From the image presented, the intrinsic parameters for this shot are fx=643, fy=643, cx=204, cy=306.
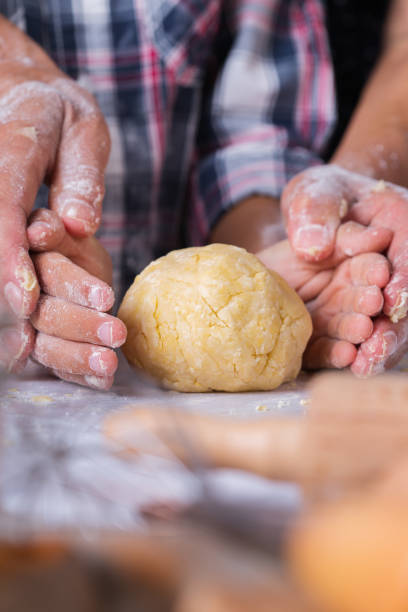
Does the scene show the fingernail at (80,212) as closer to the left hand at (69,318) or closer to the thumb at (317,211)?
the left hand at (69,318)

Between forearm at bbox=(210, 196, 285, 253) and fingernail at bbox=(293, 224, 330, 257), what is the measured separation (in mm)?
491

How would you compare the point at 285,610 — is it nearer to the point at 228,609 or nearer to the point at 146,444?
the point at 228,609

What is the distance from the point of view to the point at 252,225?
181cm

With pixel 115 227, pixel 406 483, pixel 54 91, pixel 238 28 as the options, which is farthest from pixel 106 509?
pixel 238 28

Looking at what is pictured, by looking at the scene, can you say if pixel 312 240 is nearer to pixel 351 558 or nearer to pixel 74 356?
pixel 74 356

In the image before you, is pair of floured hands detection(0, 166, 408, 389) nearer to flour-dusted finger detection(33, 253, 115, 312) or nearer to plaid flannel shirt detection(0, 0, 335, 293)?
flour-dusted finger detection(33, 253, 115, 312)

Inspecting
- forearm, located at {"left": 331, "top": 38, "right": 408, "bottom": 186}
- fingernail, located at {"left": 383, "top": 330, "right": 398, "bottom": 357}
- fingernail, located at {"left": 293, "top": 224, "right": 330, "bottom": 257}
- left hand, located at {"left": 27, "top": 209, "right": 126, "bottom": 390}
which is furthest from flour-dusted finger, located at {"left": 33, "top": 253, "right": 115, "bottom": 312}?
forearm, located at {"left": 331, "top": 38, "right": 408, "bottom": 186}

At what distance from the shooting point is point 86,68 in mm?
1802

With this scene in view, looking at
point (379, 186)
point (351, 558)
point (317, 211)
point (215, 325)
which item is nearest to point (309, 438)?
point (351, 558)

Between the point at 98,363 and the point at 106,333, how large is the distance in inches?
2.0

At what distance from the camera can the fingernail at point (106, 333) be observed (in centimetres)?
104

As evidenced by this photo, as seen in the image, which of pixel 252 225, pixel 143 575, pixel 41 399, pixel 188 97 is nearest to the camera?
pixel 143 575

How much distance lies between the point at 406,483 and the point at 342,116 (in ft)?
6.87

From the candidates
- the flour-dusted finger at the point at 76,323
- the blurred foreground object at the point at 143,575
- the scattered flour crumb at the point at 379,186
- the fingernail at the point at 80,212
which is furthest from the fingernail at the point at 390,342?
the blurred foreground object at the point at 143,575
